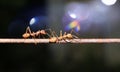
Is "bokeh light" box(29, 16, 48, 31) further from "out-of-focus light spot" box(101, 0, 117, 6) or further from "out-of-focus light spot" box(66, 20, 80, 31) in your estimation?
→ "out-of-focus light spot" box(101, 0, 117, 6)

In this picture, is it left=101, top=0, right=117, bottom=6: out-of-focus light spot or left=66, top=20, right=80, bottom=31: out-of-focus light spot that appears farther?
left=101, top=0, right=117, bottom=6: out-of-focus light spot

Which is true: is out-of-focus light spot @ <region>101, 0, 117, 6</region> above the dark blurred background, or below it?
above

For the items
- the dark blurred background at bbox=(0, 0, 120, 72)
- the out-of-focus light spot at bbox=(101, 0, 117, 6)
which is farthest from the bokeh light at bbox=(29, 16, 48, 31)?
the out-of-focus light spot at bbox=(101, 0, 117, 6)

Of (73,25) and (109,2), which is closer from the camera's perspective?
(73,25)

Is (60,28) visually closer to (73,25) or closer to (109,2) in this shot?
(73,25)

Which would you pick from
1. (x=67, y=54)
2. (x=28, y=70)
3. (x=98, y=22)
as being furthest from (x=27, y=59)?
(x=98, y=22)

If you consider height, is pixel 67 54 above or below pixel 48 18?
below

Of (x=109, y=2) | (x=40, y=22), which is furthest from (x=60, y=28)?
(x=109, y=2)

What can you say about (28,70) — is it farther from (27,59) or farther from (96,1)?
(96,1)
